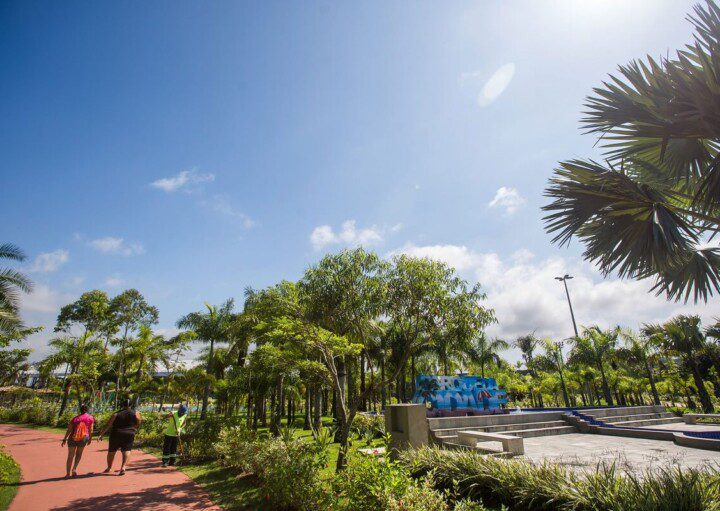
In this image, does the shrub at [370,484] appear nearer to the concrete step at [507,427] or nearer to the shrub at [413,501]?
the shrub at [413,501]

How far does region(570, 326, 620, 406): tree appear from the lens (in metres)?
30.2

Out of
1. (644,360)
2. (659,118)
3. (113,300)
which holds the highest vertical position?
(113,300)

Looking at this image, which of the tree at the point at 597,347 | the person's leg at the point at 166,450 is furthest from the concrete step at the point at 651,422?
the person's leg at the point at 166,450

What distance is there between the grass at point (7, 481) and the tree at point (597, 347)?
1432 inches

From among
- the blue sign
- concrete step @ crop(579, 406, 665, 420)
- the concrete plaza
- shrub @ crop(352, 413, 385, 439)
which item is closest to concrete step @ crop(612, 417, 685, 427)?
concrete step @ crop(579, 406, 665, 420)

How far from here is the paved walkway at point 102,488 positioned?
23.0ft

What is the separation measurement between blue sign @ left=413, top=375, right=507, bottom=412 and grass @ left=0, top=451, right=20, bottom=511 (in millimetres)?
17031

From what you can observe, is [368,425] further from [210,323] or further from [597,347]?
[597,347]

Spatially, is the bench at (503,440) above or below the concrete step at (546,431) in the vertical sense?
above

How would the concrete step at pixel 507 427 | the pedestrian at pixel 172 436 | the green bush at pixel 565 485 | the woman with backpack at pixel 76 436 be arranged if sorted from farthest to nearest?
the concrete step at pixel 507 427 < the pedestrian at pixel 172 436 < the woman with backpack at pixel 76 436 < the green bush at pixel 565 485

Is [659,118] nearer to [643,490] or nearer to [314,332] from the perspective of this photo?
[643,490]

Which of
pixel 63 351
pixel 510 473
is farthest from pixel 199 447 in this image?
pixel 63 351

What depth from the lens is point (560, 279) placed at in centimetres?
3822

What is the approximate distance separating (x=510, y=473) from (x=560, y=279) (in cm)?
3779
